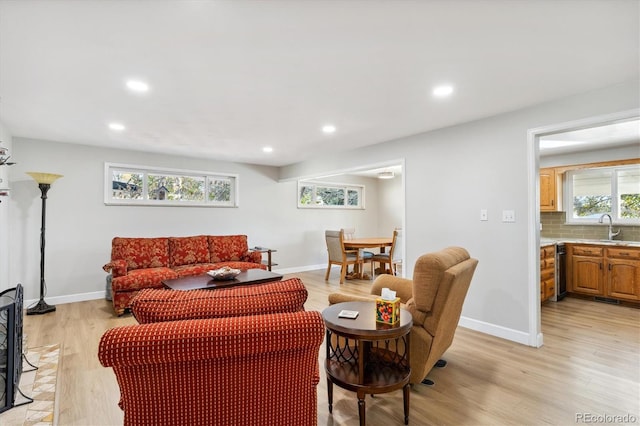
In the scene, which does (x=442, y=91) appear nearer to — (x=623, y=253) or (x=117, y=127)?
(x=117, y=127)

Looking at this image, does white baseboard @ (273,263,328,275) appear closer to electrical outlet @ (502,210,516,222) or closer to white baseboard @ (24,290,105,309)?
white baseboard @ (24,290,105,309)

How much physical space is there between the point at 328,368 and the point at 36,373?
2.28m

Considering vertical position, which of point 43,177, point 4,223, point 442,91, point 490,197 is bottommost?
point 4,223

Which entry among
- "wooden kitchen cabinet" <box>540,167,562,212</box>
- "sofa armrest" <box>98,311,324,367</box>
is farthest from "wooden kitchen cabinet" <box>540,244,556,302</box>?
"sofa armrest" <box>98,311,324,367</box>

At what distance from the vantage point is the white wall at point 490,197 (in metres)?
3.05

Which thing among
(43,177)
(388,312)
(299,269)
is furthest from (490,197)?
(43,177)

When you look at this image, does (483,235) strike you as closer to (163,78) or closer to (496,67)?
(496,67)

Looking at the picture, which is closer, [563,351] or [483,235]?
[563,351]

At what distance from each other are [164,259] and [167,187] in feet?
4.44

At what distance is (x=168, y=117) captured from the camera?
3.43 meters

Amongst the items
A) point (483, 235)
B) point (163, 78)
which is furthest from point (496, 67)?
point (163, 78)

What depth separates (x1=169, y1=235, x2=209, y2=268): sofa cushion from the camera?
4.96 m

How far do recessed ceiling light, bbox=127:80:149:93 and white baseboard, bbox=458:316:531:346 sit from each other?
3.80 metres

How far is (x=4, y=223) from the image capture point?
150 inches
